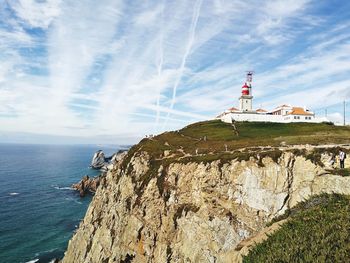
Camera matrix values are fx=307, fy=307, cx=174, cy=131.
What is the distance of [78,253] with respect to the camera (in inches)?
2261

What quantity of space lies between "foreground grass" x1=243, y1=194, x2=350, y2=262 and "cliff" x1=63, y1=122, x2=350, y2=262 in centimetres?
1526

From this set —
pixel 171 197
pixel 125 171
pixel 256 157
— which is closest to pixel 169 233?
pixel 171 197

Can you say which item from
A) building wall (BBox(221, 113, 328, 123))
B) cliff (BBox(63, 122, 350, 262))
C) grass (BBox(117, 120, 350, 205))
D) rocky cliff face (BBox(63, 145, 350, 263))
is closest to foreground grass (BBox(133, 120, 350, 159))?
grass (BBox(117, 120, 350, 205))

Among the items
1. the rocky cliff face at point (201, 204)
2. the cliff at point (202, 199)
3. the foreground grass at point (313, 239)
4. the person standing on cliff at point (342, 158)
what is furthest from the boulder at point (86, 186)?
the foreground grass at point (313, 239)

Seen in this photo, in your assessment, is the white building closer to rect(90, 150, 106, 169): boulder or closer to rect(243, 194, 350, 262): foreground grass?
rect(243, 194, 350, 262): foreground grass

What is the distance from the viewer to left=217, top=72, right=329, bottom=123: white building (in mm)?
86688

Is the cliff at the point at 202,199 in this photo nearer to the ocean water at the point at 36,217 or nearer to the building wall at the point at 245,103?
the ocean water at the point at 36,217

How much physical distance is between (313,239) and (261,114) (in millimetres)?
80820

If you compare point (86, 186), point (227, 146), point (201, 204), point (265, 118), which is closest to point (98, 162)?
point (86, 186)

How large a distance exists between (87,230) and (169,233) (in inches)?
906

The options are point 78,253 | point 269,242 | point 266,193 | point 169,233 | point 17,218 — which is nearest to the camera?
point 269,242

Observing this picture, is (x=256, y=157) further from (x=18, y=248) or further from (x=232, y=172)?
(x=18, y=248)

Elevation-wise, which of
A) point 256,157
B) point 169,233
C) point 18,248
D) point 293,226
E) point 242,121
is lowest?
point 18,248

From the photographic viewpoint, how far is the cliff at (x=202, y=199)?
37.3m
